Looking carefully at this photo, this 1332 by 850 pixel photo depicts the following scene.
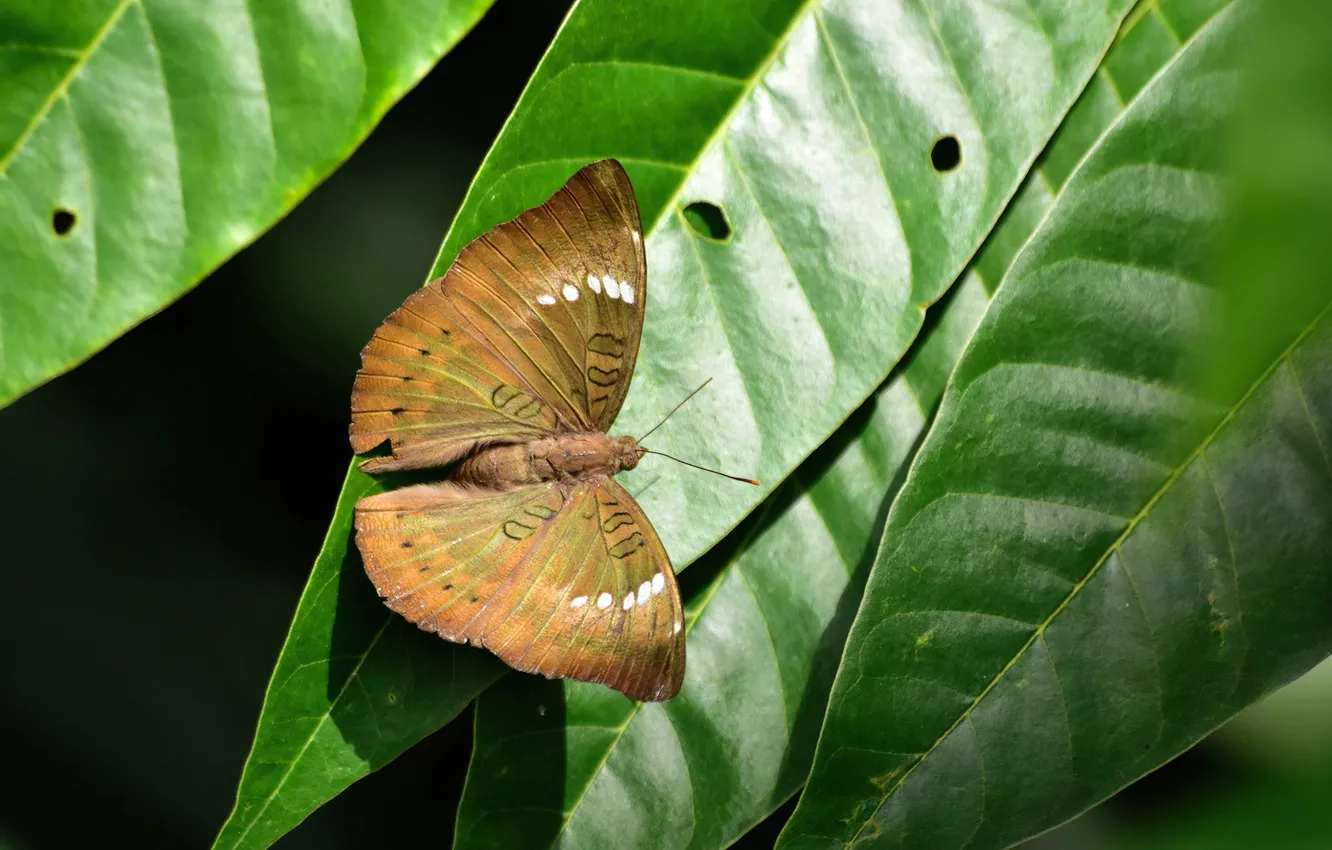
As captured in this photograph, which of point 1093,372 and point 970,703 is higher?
point 1093,372

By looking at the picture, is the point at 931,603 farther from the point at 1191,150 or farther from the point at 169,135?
the point at 169,135

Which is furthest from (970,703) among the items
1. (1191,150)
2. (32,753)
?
(32,753)

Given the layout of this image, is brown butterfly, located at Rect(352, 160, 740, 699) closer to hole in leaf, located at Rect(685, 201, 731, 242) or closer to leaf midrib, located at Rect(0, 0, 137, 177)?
hole in leaf, located at Rect(685, 201, 731, 242)

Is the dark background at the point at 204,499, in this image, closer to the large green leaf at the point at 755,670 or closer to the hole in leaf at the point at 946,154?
the large green leaf at the point at 755,670

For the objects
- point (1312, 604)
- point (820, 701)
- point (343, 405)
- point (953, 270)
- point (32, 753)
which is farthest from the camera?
point (343, 405)

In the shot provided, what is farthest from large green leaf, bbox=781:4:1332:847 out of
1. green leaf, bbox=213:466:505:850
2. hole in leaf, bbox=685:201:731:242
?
green leaf, bbox=213:466:505:850

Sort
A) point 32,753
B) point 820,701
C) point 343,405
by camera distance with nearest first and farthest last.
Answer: point 820,701
point 32,753
point 343,405

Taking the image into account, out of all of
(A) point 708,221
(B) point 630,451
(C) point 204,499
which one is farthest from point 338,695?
(C) point 204,499

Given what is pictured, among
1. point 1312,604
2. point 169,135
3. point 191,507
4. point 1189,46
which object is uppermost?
point 1189,46
